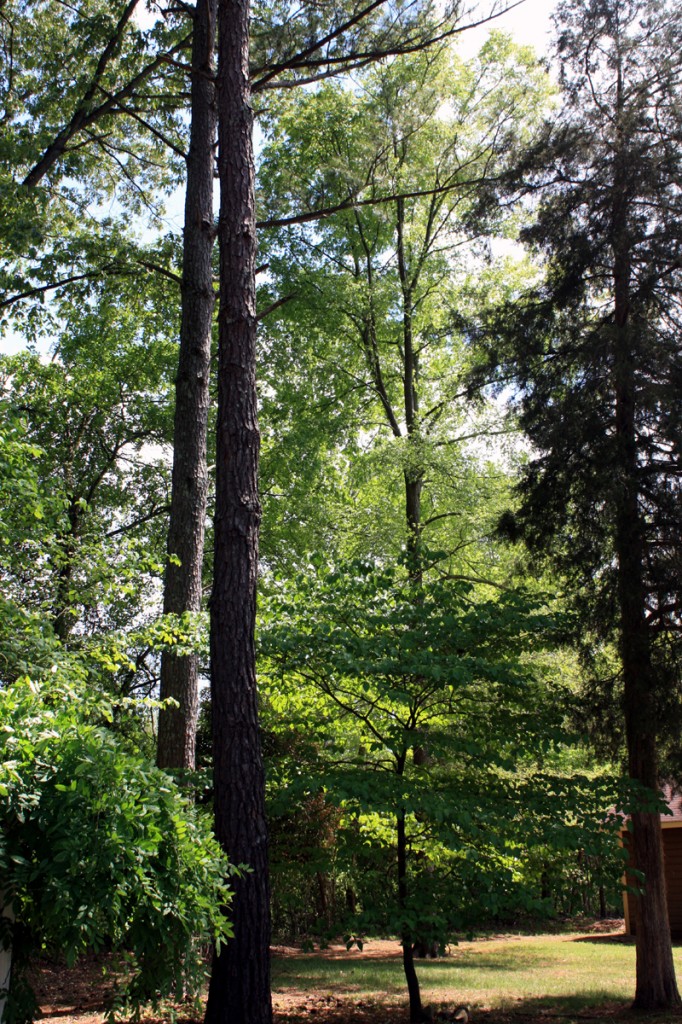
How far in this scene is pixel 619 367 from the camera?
9.26m

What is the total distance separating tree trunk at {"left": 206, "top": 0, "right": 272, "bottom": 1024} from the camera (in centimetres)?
553

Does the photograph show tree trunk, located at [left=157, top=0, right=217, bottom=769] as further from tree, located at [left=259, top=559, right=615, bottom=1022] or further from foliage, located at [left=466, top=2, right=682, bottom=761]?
foliage, located at [left=466, top=2, right=682, bottom=761]

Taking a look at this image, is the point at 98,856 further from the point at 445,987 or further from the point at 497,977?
the point at 497,977

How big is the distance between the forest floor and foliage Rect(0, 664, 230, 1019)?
2.78 m

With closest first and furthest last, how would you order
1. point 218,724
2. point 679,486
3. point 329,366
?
point 218,724
point 679,486
point 329,366

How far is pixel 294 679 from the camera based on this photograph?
7637 mm

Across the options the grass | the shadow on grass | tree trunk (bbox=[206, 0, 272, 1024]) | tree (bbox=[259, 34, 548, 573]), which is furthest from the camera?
tree (bbox=[259, 34, 548, 573])

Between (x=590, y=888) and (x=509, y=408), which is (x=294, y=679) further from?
(x=509, y=408)

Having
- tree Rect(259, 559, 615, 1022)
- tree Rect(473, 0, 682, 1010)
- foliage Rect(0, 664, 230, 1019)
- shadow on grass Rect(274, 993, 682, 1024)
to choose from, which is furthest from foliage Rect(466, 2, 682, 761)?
foliage Rect(0, 664, 230, 1019)

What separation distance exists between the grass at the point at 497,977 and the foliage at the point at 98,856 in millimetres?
6374

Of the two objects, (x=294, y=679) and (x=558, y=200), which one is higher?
(x=558, y=200)

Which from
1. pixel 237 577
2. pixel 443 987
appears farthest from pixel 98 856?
pixel 443 987

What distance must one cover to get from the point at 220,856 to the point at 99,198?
12.5 metres

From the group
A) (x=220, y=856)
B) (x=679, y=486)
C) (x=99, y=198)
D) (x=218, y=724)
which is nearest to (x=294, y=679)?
(x=218, y=724)
